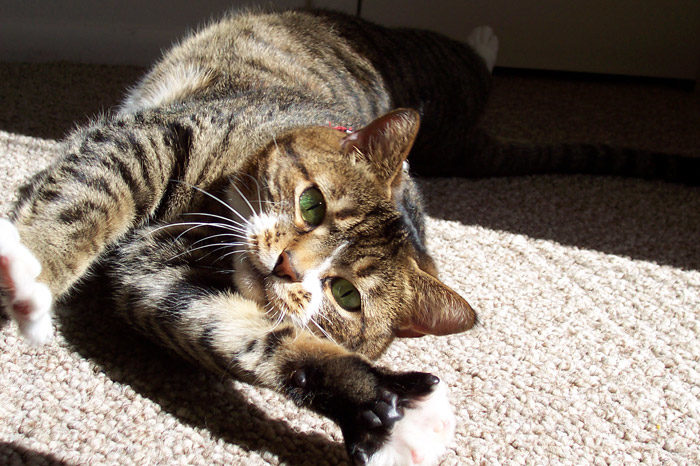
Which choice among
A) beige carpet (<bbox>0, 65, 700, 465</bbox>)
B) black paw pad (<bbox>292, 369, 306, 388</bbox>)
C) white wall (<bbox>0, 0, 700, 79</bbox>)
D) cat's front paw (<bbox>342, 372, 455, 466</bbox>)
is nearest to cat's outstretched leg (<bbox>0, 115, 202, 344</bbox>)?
beige carpet (<bbox>0, 65, 700, 465</bbox>)

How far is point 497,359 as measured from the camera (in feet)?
3.67

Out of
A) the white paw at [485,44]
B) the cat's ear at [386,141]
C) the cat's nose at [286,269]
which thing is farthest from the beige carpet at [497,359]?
the white paw at [485,44]

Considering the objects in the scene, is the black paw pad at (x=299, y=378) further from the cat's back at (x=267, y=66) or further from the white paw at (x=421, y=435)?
the cat's back at (x=267, y=66)

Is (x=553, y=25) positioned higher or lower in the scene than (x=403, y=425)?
higher

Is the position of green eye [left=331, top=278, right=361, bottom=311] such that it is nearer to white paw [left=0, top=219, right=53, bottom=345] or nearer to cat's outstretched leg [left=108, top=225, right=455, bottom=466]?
cat's outstretched leg [left=108, top=225, right=455, bottom=466]

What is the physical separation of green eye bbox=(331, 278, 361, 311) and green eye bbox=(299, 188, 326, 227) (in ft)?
0.37

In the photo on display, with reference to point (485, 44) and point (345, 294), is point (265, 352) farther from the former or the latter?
point (485, 44)

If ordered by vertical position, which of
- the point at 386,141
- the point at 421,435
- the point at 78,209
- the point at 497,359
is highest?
the point at 386,141

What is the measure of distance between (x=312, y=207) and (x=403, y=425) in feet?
1.38

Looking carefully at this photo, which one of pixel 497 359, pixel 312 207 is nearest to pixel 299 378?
pixel 312 207

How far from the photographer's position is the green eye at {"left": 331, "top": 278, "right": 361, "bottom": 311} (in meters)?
1.01

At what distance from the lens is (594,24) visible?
2.81m

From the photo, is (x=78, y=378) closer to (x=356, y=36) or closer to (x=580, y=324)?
(x=580, y=324)

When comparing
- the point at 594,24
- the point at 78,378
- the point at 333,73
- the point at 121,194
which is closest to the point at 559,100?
the point at 594,24
